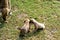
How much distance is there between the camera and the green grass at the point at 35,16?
4.65 metres

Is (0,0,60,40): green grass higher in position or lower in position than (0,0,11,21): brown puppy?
lower

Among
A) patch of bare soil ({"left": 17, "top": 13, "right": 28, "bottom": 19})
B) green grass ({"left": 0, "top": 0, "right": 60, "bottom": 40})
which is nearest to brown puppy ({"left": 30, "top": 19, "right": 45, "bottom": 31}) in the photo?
green grass ({"left": 0, "top": 0, "right": 60, "bottom": 40})

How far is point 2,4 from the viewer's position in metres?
4.99

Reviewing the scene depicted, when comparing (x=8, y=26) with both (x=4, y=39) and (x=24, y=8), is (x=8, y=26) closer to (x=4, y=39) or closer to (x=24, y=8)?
(x=4, y=39)

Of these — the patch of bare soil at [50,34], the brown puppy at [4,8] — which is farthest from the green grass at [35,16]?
the brown puppy at [4,8]

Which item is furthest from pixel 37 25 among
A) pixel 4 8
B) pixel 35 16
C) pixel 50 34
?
pixel 4 8

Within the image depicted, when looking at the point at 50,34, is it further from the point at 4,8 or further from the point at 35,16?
the point at 4,8

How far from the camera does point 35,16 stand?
17.4 feet

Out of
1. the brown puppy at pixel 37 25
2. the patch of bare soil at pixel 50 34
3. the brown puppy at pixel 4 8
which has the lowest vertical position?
the patch of bare soil at pixel 50 34

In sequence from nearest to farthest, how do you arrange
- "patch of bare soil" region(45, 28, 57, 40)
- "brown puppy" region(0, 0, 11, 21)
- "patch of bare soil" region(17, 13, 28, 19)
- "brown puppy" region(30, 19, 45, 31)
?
"patch of bare soil" region(45, 28, 57, 40) → "brown puppy" region(30, 19, 45, 31) → "brown puppy" region(0, 0, 11, 21) → "patch of bare soil" region(17, 13, 28, 19)

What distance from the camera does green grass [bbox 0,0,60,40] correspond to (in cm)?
465

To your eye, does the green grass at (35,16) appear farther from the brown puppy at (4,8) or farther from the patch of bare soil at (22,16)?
the brown puppy at (4,8)

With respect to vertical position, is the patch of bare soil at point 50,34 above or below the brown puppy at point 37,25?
below

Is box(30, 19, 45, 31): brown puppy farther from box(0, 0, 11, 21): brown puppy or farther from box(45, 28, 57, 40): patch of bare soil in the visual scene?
box(0, 0, 11, 21): brown puppy
